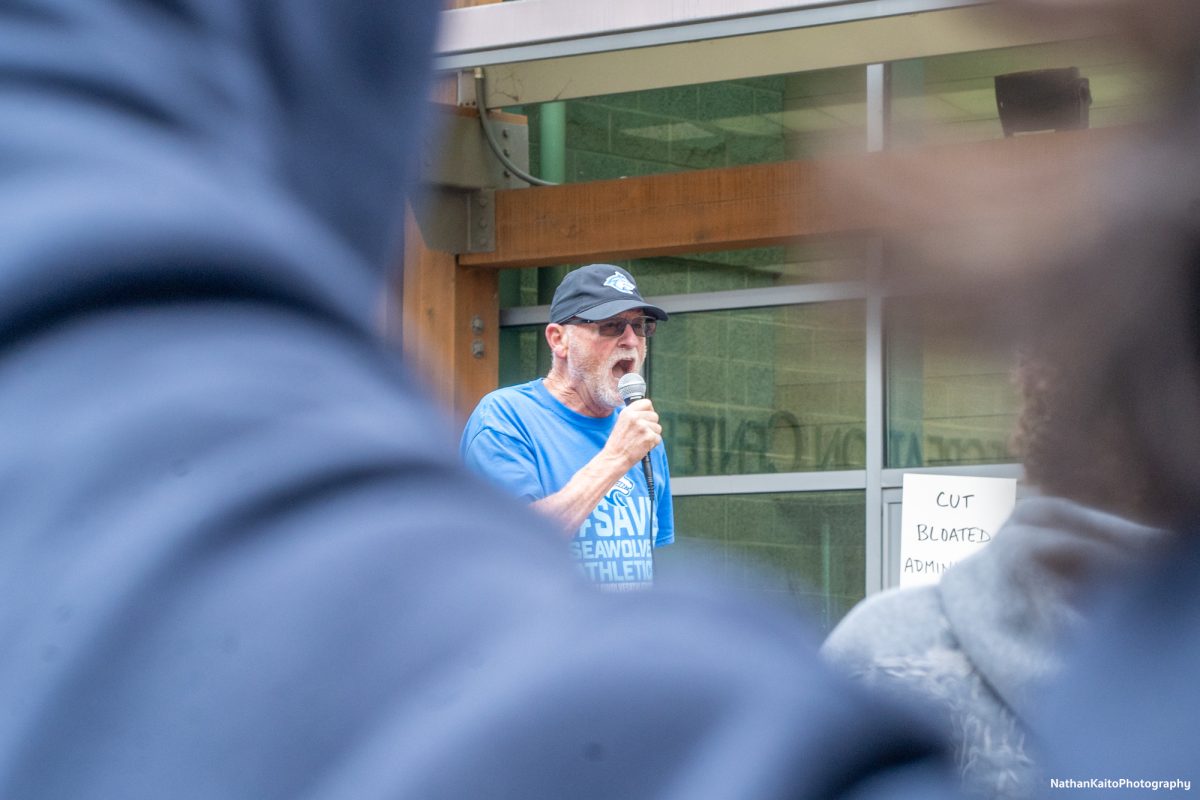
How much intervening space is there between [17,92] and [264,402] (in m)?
0.10

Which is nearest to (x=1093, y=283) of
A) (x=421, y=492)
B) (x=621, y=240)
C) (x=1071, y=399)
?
(x=1071, y=399)

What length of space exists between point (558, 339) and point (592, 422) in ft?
0.80

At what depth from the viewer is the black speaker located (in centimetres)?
36

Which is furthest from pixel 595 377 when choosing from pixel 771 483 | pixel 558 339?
pixel 771 483

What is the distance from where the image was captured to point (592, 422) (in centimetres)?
344

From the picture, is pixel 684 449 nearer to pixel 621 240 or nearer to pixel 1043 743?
pixel 621 240

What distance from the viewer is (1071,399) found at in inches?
14.4

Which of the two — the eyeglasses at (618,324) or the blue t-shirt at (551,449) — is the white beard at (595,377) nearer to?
the blue t-shirt at (551,449)

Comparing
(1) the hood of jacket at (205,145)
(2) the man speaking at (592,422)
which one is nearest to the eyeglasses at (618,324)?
(2) the man speaking at (592,422)

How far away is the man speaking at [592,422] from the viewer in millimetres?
3041

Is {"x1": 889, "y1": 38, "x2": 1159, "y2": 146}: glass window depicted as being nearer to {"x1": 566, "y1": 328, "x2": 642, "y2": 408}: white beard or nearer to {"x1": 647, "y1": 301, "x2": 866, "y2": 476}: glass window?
{"x1": 566, "y1": 328, "x2": 642, "y2": 408}: white beard

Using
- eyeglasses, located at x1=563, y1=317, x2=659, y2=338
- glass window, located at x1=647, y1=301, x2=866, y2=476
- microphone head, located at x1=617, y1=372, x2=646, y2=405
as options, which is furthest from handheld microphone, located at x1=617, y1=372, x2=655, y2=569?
glass window, located at x1=647, y1=301, x2=866, y2=476

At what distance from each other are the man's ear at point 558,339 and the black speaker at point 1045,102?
121 inches

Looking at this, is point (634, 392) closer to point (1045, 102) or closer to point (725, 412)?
point (725, 412)
